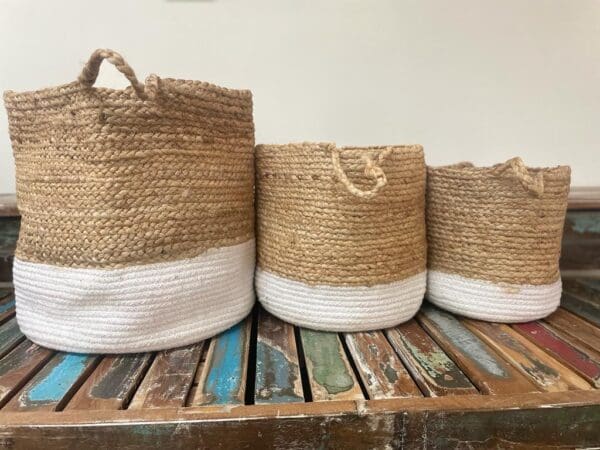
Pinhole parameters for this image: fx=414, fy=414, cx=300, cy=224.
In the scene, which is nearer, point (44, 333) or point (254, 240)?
point (44, 333)

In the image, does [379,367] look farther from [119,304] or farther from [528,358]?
[119,304]

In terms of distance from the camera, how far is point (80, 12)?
0.84 meters

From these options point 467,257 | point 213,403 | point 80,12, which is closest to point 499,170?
point 467,257

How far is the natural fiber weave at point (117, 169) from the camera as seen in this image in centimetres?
51

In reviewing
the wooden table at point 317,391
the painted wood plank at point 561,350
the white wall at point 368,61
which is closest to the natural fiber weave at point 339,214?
the wooden table at point 317,391

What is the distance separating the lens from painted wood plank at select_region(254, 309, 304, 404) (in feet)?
1.50

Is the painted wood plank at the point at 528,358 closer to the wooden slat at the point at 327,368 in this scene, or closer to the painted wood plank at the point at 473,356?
the painted wood plank at the point at 473,356

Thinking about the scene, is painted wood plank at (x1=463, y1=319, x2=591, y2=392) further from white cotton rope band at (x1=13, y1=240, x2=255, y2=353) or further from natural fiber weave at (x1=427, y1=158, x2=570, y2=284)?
white cotton rope band at (x1=13, y1=240, x2=255, y2=353)

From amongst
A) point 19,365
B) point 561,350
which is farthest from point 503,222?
point 19,365

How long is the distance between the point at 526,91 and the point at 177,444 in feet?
3.18

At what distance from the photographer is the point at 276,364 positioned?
1.76 feet

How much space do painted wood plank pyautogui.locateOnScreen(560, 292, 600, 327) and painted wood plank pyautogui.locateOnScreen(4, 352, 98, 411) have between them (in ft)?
2.52

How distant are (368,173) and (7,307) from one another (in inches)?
26.8

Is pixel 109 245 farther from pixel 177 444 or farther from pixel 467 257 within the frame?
pixel 467 257
